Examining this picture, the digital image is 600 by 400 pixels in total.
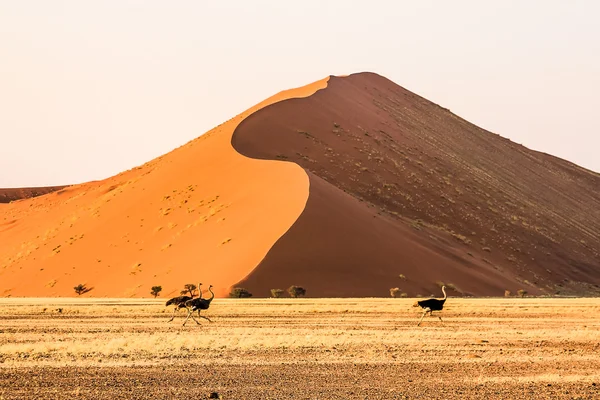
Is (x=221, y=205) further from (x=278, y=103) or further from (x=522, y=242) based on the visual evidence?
(x=522, y=242)

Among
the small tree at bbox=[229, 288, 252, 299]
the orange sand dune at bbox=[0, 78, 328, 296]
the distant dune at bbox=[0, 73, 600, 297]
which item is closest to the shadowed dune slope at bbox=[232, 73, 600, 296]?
the distant dune at bbox=[0, 73, 600, 297]

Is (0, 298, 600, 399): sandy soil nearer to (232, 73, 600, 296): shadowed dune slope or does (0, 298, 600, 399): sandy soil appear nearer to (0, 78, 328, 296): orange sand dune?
(232, 73, 600, 296): shadowed dune slope

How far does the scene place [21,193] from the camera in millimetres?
179750

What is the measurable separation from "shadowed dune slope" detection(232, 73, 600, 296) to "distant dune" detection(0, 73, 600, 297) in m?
0.20

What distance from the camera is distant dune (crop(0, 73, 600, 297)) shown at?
5734cm

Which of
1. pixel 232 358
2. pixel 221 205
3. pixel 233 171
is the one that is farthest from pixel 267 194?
pixel 232 358

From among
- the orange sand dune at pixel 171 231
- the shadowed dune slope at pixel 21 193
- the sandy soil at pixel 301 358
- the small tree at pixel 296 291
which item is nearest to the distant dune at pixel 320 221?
the orange sand dune at pixel 171 231

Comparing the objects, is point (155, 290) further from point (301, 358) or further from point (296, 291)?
point (301, 358)

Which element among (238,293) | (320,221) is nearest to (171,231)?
(320,221)

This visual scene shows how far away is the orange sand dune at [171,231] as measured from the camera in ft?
191

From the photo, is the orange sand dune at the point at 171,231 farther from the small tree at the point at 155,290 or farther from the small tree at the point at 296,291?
the small tree at the point at 296,291

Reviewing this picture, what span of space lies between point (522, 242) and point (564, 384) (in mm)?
73409

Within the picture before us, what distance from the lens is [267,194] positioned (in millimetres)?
65812

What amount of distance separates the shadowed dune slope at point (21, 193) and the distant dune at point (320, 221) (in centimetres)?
5855
